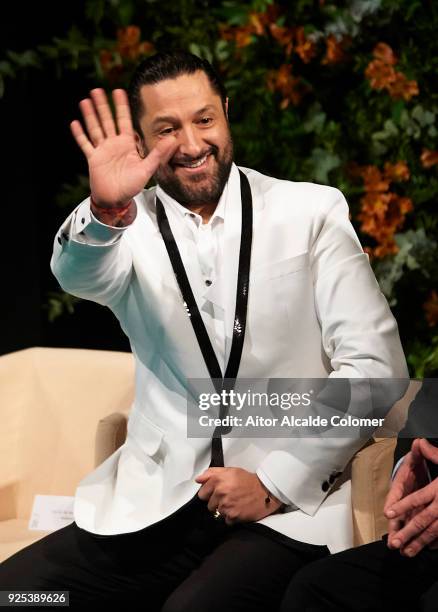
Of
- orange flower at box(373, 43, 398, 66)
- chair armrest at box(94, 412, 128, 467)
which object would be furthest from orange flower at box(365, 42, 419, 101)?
chair armrest at box(94, 412, 128, 467)

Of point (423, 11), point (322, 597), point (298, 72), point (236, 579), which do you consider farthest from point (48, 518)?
point (423, 11)

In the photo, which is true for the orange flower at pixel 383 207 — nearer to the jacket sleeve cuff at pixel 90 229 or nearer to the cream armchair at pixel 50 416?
the cream armchair at pixel 50 416

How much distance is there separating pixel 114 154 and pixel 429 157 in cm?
145

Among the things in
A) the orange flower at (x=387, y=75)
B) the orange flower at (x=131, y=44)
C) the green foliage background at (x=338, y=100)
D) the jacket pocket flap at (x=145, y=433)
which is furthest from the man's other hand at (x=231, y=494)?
the orange flower at (x=131, y=44)

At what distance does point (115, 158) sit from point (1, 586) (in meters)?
1.03

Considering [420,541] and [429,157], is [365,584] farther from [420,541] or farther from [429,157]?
[429,157]

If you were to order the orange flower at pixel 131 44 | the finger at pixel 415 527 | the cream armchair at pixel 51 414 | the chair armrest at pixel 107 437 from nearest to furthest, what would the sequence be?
the finger at pixel 415 527 → the chair armrest at pixel 107 437 → the cream armchair at pixel 51 414 → the orange flower at pixel 131 44

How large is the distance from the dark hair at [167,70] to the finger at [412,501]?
1061 mm

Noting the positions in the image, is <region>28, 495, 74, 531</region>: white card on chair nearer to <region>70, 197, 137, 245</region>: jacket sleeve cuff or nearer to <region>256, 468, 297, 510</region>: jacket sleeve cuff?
<region>256, 468, 297, 510</region>: jacket sleeve cuff

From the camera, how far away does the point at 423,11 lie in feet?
11.2

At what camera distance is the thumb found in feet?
6.88

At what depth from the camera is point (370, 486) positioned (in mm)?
2352

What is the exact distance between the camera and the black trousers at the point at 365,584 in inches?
83.7

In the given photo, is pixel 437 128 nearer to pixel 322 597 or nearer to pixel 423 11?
pixel 423 11
